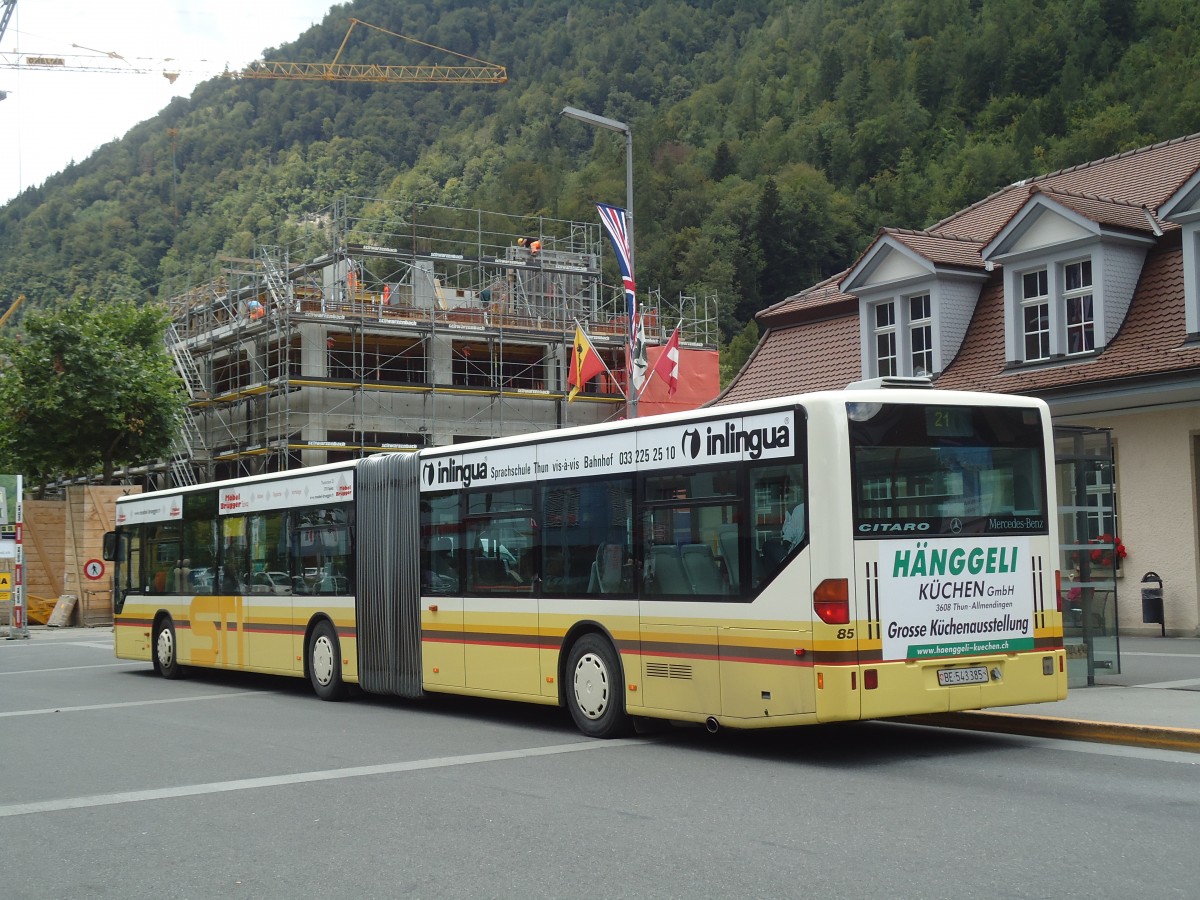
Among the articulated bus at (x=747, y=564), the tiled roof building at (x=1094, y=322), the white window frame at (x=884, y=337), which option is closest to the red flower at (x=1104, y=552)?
the articulated bus at (x=747, y=564)

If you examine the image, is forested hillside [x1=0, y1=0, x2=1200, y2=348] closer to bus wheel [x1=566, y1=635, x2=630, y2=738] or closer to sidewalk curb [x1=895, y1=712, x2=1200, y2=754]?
bus wheel [x1=566, y1=635, x2=630, y2=738]

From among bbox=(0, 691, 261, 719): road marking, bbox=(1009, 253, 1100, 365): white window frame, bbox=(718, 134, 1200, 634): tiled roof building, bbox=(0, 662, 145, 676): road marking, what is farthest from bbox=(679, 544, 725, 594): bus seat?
bbox=(0, 662, 145, 676): road marking

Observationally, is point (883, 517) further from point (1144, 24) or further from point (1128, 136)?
point (1144, 24)

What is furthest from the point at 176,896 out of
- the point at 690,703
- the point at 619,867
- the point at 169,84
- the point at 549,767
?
the point at 169,84

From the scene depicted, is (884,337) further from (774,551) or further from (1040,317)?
(774,551)

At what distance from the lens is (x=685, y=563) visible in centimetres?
1130

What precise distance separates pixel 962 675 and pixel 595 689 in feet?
10.7

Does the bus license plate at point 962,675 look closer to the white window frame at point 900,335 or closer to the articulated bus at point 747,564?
the articulated bus at point 747,564

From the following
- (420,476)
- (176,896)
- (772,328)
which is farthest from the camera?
(772,328)

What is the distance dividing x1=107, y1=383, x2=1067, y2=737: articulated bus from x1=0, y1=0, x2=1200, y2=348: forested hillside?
59.7 metres

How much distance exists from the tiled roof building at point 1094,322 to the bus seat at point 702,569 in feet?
35.8

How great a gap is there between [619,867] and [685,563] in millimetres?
4513

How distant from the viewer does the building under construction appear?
53.6 m

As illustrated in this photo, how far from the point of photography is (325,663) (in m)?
16.5
